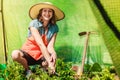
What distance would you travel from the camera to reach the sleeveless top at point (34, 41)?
11.2ft

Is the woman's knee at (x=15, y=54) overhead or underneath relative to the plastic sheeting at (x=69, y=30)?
underneath

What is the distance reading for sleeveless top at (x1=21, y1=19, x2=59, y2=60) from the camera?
3.42m

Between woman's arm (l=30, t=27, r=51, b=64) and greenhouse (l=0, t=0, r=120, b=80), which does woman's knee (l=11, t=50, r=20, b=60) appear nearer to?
greenhouse (l=0, t=0, r=120, b=80)

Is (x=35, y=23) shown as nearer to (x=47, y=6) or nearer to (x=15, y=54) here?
(x=47, y=6)

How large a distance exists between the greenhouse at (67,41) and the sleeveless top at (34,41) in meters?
0.05

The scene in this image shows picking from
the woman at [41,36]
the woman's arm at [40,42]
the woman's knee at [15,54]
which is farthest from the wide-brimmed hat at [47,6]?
the woman's knee at [15,54]

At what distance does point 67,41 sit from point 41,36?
0.79ft

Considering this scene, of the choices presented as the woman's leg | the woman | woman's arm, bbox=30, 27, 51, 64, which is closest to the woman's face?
the woman

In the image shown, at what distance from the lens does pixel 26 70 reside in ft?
11.2

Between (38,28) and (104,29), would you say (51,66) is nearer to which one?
(38,28)

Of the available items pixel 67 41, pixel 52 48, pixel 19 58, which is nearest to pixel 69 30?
pixel 67 41

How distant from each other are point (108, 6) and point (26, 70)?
9.95 feet

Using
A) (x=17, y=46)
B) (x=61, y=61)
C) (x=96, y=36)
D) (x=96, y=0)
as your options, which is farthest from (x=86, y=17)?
(x=96, y=0)

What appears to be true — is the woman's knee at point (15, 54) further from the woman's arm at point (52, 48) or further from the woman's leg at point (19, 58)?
the woman's arm at point (52, 48)
